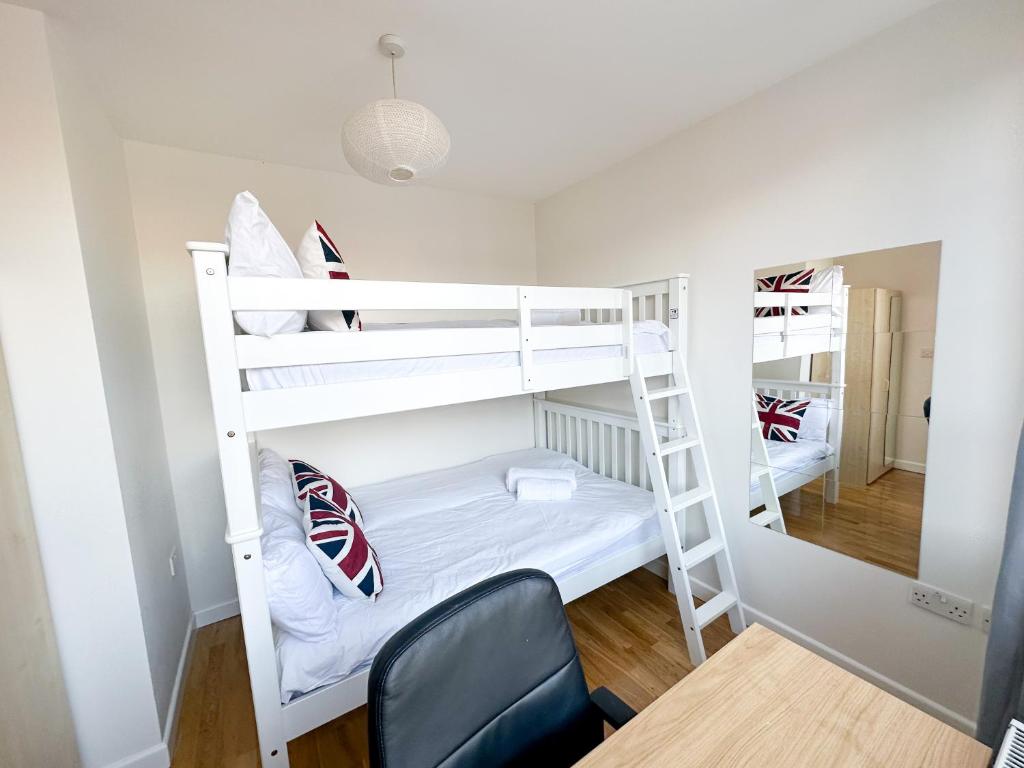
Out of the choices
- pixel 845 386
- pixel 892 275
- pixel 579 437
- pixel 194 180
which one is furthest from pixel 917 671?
pixel 194 180

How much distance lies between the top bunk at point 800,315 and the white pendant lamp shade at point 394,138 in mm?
1578

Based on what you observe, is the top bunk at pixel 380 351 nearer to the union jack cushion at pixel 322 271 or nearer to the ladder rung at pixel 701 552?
the union jack cushion at pixel 322 271

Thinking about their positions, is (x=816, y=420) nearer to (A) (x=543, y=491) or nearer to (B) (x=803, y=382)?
(B) (x=803, y=382)

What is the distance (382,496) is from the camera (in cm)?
251

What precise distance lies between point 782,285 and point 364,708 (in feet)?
8.81

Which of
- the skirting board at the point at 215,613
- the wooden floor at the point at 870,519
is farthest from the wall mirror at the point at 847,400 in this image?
the skirting board at the point at 215,613

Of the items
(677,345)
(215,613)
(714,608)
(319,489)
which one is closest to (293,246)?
(319,489)

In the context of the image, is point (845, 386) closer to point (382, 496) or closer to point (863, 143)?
point (863, 143)

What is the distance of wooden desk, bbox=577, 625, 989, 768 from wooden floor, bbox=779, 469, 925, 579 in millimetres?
1020

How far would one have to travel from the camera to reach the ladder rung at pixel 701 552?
6.37 ft

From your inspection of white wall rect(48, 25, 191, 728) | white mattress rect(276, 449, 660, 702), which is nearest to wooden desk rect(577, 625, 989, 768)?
white mattress rect(276, 449, 660, 702)

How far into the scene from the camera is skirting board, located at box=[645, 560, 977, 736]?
5.04 ft

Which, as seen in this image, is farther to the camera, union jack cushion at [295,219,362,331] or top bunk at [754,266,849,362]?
top bunk at [754,266,849,362]

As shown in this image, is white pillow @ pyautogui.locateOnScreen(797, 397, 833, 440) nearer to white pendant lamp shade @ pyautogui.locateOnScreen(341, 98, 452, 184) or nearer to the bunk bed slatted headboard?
the bunk bed slatted headboard
